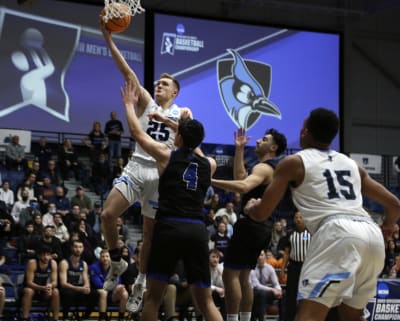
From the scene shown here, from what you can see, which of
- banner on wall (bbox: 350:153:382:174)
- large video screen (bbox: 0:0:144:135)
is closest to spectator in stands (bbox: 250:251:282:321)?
large video screen (bbox: 0:0:144:135)

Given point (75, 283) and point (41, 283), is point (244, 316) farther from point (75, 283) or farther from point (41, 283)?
point (75, 283)

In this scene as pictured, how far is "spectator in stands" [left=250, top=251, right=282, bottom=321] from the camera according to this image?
15875 millimetres

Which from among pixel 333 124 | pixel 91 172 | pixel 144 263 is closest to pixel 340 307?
pixel 333 124

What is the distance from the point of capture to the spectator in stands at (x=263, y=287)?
15.9 m

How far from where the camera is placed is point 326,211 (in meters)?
6.22

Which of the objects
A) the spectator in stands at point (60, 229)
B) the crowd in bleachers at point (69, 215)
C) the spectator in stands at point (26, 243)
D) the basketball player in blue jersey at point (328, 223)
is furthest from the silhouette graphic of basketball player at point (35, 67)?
the basketball player in blue jersey at point (328, 223)

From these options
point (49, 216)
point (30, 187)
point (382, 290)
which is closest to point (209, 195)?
point (30, 187)

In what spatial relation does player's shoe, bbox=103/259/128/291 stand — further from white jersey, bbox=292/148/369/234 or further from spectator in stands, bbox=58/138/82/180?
spectator in stands, bbox=58/138/82/180

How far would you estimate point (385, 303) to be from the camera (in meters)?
13.4

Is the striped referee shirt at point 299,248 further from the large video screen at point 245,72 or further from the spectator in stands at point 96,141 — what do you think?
the large video screen at point 245,72

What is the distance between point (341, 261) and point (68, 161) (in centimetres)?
1634

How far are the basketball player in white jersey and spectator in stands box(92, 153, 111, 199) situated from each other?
12.7m

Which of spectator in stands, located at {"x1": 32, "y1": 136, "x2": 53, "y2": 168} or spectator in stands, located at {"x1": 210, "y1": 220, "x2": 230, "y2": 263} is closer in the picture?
spectator in stands, located at {"x1": 210, "y1": 220, "x2": 230, "y2": 263}

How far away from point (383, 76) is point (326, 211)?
2465 cm
